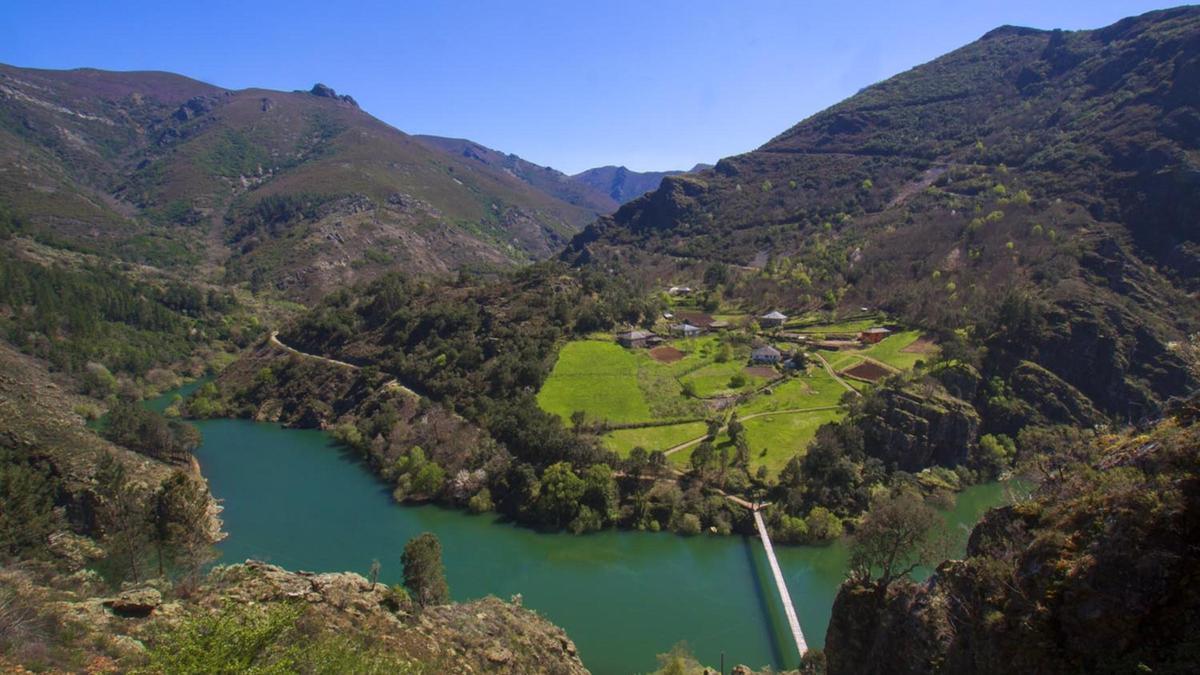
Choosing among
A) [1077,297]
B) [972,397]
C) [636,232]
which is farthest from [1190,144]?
[636,232]

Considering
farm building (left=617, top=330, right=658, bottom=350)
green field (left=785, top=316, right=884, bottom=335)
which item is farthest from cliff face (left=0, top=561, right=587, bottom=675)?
green field (left=785, top=316, right=884, bottom=335)

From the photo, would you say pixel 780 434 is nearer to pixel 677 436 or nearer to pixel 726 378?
pixel 677 436

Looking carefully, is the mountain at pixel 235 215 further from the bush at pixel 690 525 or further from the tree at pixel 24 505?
the bush at pixel 690 525

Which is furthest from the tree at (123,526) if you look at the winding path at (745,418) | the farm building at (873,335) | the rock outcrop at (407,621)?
the farm building at (873,335)

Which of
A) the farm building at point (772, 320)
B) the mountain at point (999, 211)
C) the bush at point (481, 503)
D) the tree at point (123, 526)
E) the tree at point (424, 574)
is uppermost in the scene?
the mountain at point (999, 211)

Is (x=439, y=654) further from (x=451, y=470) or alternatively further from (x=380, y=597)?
(x=451, y=470)

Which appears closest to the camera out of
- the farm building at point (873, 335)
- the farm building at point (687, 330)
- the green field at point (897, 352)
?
the green field at point (897, 352)
